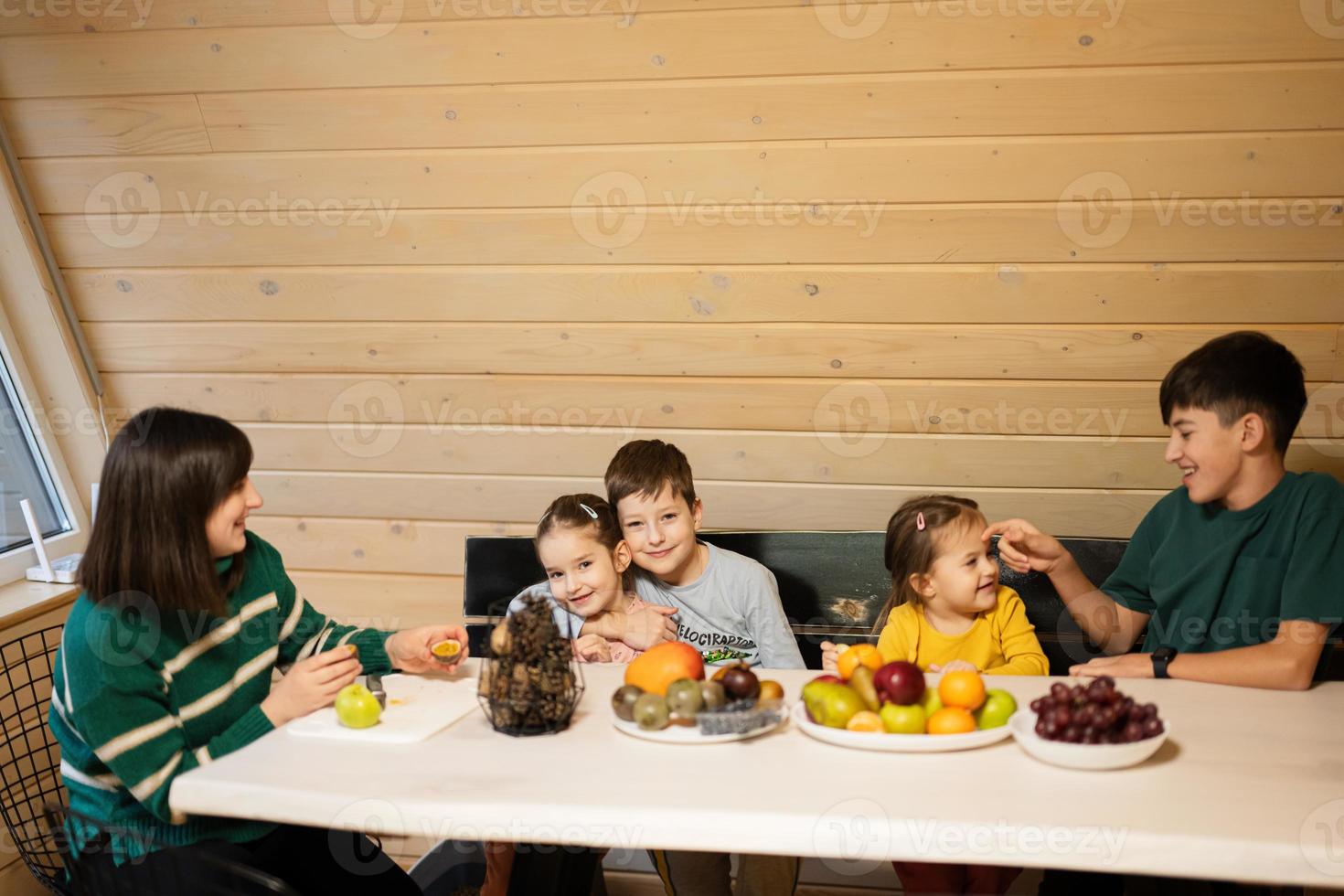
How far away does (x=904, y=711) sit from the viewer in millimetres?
1522

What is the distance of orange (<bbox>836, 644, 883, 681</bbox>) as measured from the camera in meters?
1.68

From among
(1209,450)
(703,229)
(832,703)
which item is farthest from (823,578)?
(832,703)

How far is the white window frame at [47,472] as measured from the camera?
2846mm

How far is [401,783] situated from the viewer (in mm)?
1471


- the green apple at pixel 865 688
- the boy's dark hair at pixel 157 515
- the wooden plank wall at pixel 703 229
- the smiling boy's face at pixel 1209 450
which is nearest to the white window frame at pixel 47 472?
the wooden plank wall at pixel 703 229

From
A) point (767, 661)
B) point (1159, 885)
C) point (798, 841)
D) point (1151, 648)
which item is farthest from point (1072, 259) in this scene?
point (798, 841)

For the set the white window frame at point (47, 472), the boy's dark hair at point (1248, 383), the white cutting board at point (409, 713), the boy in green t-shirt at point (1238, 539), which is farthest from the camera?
the white window frame at point (47, 472)

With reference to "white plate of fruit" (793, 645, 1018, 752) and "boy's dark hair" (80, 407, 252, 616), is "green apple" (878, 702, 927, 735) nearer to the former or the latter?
"white plate of fruit" (793, 645, 1018, 752)

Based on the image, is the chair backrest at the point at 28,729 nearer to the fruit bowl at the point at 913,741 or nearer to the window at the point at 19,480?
the window at the point at 19,480

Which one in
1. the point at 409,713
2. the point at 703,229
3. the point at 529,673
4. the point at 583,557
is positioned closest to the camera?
the point at 529,673

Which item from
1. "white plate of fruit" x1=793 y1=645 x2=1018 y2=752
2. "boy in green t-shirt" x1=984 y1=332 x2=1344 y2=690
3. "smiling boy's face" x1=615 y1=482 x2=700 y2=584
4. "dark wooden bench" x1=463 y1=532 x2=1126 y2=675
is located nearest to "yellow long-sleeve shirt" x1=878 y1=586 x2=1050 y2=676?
"boy in green t-shirt" x1=984 y1=332 x2=1344 y2=690

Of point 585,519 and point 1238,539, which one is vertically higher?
point 585,519

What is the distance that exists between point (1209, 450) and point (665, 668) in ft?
3.36

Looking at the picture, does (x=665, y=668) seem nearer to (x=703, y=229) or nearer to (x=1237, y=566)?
(x=1237, y=566)
